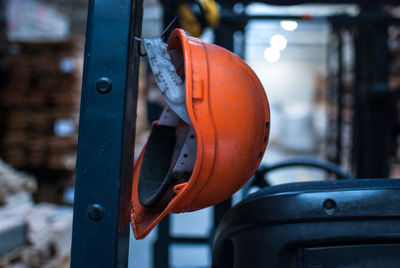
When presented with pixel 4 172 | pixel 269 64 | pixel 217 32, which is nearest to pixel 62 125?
pixel 4 172

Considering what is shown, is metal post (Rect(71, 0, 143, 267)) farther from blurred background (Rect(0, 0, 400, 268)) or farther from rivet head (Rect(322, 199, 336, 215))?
blurred background (Rect(0, 0, 400, 268))

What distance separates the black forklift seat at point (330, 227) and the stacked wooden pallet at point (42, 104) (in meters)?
4.24

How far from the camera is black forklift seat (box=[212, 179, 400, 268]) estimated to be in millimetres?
791

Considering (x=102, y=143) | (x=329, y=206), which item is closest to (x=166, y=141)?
(x=102, y=143)

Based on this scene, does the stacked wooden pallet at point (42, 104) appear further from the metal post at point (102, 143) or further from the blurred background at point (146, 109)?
the metal post at point (102, 143)

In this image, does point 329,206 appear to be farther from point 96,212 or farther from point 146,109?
point 146,109

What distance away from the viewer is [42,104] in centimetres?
476

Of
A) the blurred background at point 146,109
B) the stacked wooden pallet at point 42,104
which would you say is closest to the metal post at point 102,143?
the blurred background at point 146,109

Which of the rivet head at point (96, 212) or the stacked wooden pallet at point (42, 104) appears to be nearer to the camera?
the rivet head at point (96, 212)

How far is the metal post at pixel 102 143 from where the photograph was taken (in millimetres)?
734

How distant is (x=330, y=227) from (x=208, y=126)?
0.36 metres

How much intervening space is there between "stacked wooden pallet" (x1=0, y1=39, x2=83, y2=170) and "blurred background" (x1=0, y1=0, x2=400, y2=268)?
0.04 ft

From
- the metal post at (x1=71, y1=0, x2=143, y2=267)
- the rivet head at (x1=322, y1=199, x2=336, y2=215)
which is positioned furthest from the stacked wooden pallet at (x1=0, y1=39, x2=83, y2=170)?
the rivet head at (x1=322, y1=199, x2=336, y2=215)

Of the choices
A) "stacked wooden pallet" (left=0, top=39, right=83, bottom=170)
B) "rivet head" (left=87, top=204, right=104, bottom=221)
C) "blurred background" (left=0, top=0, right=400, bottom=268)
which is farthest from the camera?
"stacked wooden pallet" (left=0, top=39, right=83, bottom=170)
